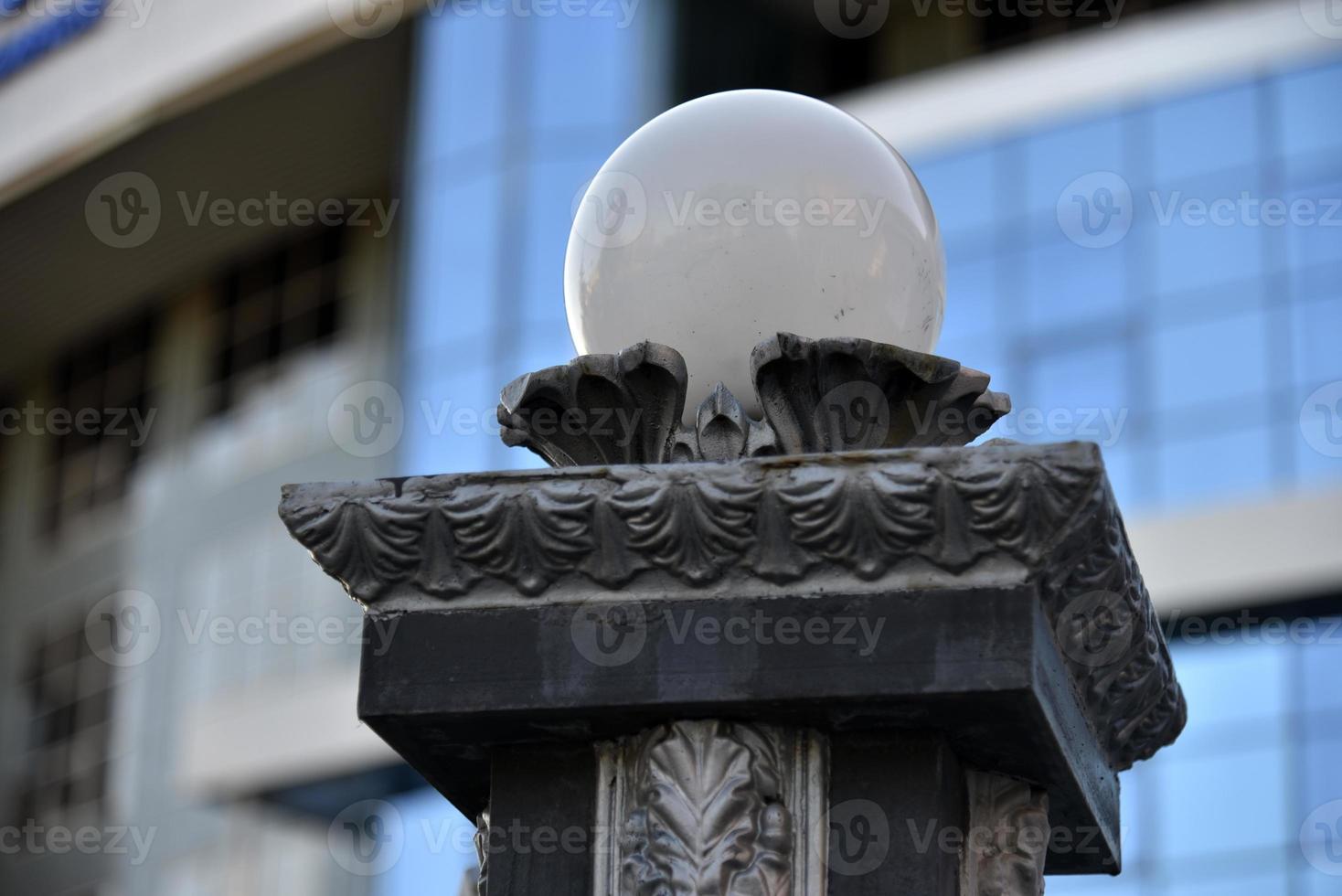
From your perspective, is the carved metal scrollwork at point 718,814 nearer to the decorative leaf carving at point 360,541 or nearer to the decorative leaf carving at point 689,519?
the decorative leaf carving at point 689,519

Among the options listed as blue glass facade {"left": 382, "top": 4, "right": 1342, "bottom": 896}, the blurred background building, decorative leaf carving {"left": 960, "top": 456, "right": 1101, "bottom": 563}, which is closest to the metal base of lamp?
decorative leaf carving {"left": 960, "top": 456, "right": 1101, "bottom": 563}

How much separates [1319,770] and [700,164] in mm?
16568

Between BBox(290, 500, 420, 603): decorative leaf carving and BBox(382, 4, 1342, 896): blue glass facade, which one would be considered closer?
BBox(290, 500, 420, 603): decorative leaf carving

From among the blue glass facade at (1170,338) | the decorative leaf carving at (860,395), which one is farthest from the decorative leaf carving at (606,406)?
the blue glass facade at (1170,338)

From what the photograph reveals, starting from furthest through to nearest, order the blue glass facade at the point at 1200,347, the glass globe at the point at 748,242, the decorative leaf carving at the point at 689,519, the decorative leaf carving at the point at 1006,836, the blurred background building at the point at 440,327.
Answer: the blurred background building at the point at 440,327 < the blue glass facade at the point at 1200,347 < the glass globe at the point at 748,242 < the decorative leaf carving at the point at 1006,836 < the decorative leaf carving at the point at 689,519

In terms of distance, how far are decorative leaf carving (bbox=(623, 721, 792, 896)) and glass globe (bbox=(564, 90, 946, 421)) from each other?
54cm

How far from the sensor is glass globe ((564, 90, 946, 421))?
9.61 ft

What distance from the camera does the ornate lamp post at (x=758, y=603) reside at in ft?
8.27

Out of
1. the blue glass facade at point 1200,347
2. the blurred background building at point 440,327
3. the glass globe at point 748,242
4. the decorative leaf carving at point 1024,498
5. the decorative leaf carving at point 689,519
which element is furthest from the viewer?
the blurred background building at point 440,327

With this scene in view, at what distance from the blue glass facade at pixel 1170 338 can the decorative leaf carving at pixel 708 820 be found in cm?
1506

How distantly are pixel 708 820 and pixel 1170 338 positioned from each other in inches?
710

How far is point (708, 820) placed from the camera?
2.53 metres

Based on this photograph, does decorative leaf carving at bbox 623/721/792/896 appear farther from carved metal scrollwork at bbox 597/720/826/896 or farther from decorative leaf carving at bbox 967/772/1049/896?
decorative leaf carving at bbox 967/772/1049/896

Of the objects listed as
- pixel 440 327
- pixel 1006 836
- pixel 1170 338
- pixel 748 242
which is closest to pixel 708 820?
pixel 1006 836
